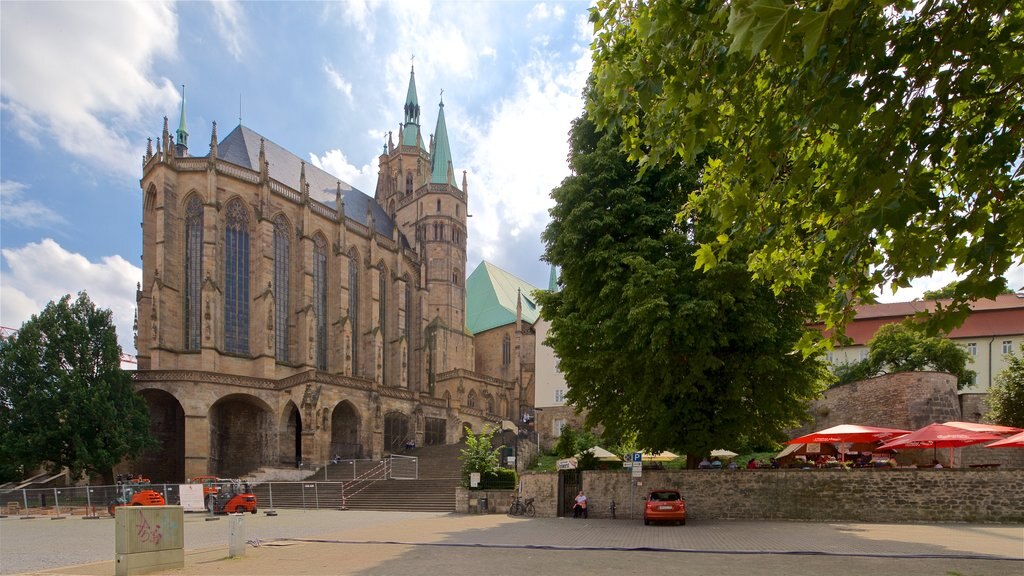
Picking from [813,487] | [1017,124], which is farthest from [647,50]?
[813,487]

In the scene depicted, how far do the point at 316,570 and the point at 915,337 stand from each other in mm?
38212

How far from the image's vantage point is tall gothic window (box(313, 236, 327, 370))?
5056 cm

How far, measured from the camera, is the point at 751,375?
19609mm

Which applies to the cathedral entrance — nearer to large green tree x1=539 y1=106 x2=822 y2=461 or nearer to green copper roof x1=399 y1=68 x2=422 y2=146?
large green tree x1=539 y1=106 x2=822 y2=461

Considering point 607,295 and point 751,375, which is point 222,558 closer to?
point 607,295

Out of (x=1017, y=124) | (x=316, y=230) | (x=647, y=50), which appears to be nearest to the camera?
(x=1017, y=124)

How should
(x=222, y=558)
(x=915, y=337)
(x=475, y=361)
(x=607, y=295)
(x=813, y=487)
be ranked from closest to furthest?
1. (x=222, y=558)
2. (x=813, y=487)
3. (x=607, y=295)
4. (x=915, y=337)
5. (x=475, y=361)

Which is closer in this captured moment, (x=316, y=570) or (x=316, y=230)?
(x=316, y=570)

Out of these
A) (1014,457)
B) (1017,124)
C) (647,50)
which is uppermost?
(647,50)

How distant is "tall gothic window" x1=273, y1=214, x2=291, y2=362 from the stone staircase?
1220 cm

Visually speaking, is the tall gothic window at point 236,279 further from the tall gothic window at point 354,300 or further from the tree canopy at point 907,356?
the tree canopy at point 907,356

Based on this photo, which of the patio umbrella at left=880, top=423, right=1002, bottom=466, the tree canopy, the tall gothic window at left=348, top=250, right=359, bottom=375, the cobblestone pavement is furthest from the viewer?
the tall gothic window at left=348, top=250, right=359, bottom=375

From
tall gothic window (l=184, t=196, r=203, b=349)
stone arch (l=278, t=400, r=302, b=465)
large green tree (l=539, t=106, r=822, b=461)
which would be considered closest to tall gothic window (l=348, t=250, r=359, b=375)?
stone arch (l=278, t=400, r=302, b=465)

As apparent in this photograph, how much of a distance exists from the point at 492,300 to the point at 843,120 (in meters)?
70.1
